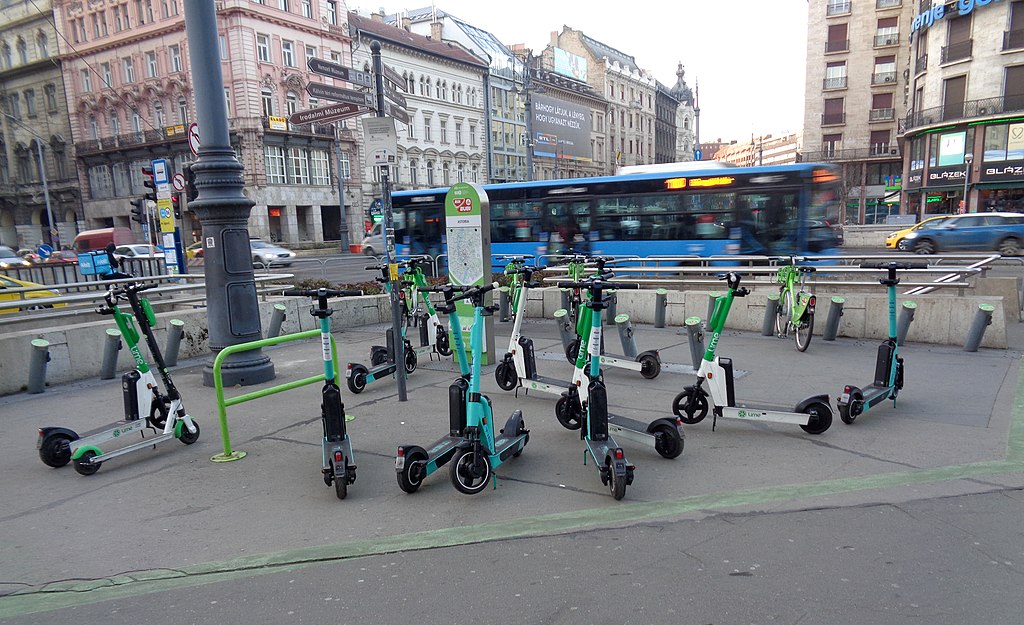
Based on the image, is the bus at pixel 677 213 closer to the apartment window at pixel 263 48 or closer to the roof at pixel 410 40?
the apartment window at pixel 263 48

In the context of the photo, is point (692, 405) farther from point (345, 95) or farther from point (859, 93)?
point (859, 93)

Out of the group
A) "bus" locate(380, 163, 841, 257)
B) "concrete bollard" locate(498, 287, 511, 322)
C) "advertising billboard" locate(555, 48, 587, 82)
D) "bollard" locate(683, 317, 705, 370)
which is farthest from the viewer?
"advertising billboard" locate(555, 48, 587, 82)

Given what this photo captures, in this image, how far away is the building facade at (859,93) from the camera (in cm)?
4869

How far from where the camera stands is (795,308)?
29.2 ft

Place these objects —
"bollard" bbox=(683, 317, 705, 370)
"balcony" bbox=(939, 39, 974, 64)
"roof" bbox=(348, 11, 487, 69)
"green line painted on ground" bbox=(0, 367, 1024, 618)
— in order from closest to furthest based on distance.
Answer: "green line painted on ground" bbox=(0, 367, 1024, 618), "bollard" bbox=(683, 317, 705, 370), "balcony" bbox=(939, 39, 974, 64), "roof" bbox=(348, 11, 487, 69)

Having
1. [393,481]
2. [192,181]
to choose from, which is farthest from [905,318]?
[192,181]

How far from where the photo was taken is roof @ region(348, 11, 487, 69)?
49.8 m

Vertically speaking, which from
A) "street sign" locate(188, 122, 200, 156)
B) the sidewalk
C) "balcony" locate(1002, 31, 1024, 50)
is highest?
"balcony" locate(1002, 31, 1024, 50)

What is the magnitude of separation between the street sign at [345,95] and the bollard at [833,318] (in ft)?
22.6

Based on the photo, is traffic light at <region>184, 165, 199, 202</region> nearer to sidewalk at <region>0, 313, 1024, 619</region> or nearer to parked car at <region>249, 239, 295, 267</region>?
sidewalk at <region>0, 313, 1024, 619</region>

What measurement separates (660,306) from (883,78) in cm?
4925

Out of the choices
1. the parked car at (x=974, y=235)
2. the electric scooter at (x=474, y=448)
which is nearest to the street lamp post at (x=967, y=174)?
the parked car at (x=974, y=235)

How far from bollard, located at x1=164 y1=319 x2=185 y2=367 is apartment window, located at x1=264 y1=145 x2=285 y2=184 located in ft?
126

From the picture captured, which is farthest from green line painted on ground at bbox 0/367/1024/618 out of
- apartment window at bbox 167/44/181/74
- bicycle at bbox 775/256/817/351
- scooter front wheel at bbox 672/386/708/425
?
apartment window at bbox 167/44/181/74
